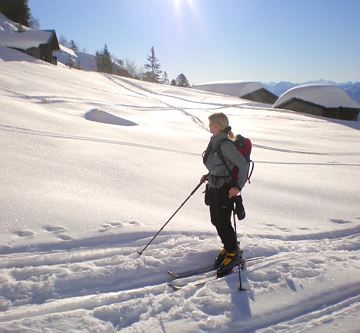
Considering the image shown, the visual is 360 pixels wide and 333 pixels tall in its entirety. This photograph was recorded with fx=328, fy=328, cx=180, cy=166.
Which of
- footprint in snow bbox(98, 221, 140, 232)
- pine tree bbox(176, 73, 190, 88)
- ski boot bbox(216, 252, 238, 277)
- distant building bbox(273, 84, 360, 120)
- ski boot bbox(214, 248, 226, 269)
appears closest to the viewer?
ski boot bbox(216, 252, 238, 277)

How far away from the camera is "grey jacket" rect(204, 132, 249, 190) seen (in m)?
3.49

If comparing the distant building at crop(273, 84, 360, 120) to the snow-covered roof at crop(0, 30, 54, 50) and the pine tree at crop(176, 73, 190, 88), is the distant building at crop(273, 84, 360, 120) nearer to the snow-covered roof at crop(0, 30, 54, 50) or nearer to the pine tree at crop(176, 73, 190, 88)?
the snow-covered roof at crop(0, 30, 54, 50)

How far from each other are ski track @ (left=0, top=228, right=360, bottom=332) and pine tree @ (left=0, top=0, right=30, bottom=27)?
191 feet

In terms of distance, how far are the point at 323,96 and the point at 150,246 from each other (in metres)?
34.3

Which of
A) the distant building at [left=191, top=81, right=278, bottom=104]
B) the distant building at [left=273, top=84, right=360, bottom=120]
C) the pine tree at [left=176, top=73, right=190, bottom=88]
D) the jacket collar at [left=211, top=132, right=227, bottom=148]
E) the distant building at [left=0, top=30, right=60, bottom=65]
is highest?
the pine tree at [left=176, top=73, right=190, bottom=88]

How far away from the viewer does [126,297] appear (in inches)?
122

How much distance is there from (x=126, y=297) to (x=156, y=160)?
547 cm

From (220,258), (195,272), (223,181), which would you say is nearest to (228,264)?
(220,258)

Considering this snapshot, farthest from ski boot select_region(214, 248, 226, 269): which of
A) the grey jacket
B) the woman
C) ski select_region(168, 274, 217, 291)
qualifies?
the grey jacket

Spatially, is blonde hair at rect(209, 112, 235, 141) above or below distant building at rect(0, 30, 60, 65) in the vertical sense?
below

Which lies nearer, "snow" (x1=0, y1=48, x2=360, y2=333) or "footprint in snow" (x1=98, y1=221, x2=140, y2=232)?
"snow" (x1=0, y1=48, x2=360, y2=333)

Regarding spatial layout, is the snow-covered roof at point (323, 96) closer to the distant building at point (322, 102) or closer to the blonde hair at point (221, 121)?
the distant building at point (322, 102)

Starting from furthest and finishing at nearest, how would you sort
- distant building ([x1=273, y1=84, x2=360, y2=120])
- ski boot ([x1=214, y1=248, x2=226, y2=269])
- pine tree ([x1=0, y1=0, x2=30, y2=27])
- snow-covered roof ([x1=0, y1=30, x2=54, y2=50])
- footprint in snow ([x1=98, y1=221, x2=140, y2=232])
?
pine tree ([x1=0, y1=0, x2=30, y2=27]) → snow-covered roof ([x1=0, y1=30, x2=54, y2=50]) → distant building ([x1=273, y1=84, x2=360, y2=120]) → footprint in snow ([x1=98, y1=221, x2=140, y2=232]) → ski boot ([x1=214, y1=248, x2=226, y2=269])

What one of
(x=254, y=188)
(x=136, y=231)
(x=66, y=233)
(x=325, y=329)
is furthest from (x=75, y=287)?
(x=254, y=188)
